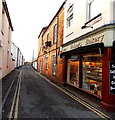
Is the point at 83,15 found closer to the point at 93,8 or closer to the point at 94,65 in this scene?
the point at 93,8

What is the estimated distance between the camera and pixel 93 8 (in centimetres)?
720

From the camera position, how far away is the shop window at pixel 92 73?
6.54m

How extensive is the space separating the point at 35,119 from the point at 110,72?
3.46 meters

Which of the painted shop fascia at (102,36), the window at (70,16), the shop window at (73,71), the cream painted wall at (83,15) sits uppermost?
the window at (70,16)

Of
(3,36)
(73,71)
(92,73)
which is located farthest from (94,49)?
(3,36)

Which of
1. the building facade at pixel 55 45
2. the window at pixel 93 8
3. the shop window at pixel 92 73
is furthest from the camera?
the building facade at pixel 55 45

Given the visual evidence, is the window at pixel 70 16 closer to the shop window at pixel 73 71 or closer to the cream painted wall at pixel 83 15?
the cream painted wall at pixel 83 15

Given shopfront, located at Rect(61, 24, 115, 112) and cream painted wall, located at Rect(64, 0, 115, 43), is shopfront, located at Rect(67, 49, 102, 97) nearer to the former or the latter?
shopfront, located at Rect(61, 24, 115, 112)

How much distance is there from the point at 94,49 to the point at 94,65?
1070mm

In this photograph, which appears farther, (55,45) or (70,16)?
(55,45)

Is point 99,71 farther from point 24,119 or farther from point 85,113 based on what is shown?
point 24,119

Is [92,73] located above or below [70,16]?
below

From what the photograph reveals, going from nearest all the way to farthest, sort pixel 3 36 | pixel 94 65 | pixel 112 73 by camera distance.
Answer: pixel 112 73
pixel 94 65
pixel 3 36

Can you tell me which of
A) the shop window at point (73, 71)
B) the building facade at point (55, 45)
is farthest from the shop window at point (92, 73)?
the building facade at point (55, 45)
